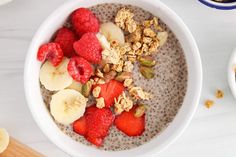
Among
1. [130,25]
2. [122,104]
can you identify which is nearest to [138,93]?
[122,104]

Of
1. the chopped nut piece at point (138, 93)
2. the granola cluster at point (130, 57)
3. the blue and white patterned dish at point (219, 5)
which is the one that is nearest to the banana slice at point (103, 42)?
the granola cluster at point (130, 57)

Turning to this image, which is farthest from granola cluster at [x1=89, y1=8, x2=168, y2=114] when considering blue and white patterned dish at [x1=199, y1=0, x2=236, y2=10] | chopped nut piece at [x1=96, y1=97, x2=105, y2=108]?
blue and white patterned dish at [x1=199, y1=0, x2=236, y2=10]

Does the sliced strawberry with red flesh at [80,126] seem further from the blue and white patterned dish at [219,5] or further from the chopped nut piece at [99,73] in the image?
the blue and white patterned dish at [219,5]

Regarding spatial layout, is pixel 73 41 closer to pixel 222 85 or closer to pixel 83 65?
pixel 83 65

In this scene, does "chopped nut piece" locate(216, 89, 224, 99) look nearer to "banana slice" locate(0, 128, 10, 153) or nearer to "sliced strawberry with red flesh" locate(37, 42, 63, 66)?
"sliced strawberry with red flesh" locate(37, 42, 63, 66)

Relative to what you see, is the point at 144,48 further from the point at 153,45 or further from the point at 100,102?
the point at 100,102
